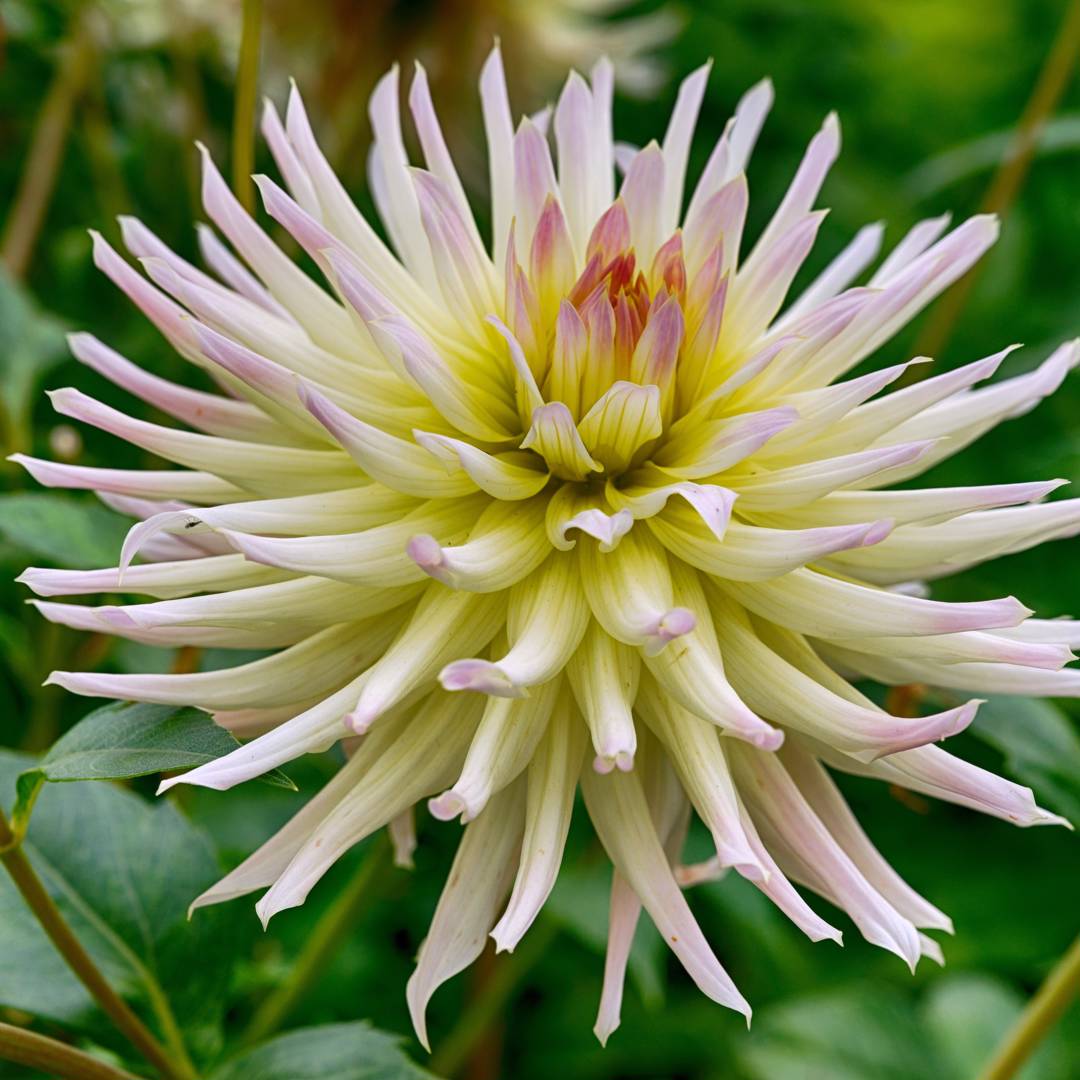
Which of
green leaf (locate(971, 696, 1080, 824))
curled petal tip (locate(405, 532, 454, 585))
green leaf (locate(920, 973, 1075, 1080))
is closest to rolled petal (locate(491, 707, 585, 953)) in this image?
curled petal tip (locate(405, 532, 454, 585))

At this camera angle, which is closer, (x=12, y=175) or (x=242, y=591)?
(x=242, y=591)

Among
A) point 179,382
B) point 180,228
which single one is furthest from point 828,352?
point 180,228

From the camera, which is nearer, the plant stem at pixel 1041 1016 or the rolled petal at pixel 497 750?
the rolled petal at pixel 497 750

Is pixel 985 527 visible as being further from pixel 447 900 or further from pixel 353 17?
pixel 353 17

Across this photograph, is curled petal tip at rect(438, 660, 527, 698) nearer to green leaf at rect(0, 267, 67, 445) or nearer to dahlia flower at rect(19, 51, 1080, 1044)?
dahlia flower at rect(19, 51, 1080, 1044)

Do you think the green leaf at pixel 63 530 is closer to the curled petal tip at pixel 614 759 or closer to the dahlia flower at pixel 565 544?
the dahlia flower at pixel 565 544

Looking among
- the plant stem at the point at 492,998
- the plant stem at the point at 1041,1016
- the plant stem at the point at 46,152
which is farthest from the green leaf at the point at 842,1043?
the plant stem at the point at 46,152
